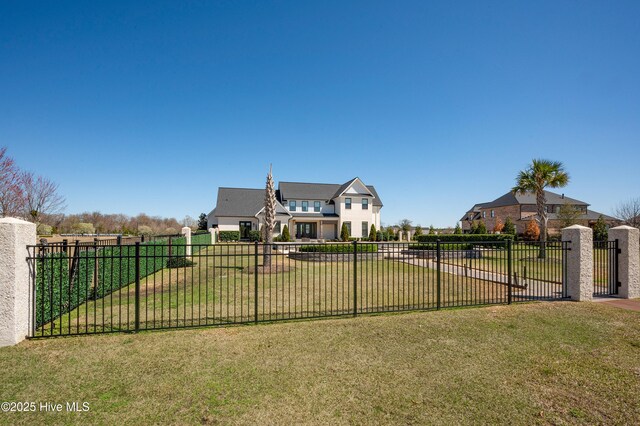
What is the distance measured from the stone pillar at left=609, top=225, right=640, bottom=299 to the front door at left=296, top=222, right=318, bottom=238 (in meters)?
31.9

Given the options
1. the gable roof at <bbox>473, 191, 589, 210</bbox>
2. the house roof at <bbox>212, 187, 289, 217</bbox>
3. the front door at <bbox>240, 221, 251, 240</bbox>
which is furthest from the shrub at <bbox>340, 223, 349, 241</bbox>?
the gable roof at <bbox>473, 191, 589, 210</bbox>

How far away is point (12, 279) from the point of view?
5.19 m

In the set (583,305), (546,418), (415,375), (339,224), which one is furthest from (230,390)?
(339,224)

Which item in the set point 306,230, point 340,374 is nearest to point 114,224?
point 306,230

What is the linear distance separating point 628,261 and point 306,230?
3287 cm

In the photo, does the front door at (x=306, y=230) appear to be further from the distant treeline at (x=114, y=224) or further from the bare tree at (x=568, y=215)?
the bare tree at (x=568, y=215)

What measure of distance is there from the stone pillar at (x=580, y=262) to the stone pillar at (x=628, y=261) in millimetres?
1354

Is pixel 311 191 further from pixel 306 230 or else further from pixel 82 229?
pixel 82 229

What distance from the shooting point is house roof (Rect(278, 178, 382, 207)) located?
39625 millimetres

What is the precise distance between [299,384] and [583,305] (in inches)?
329

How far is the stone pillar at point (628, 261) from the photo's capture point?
901 centimetres

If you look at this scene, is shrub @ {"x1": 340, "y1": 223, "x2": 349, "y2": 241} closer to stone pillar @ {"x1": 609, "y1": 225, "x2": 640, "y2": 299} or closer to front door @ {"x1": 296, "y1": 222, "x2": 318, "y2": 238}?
front door @ {"x1": 296, "y1": 222, "x2": 318, "y2": 238}

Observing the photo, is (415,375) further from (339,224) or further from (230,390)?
(339,224)

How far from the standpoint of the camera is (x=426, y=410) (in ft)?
11.5
